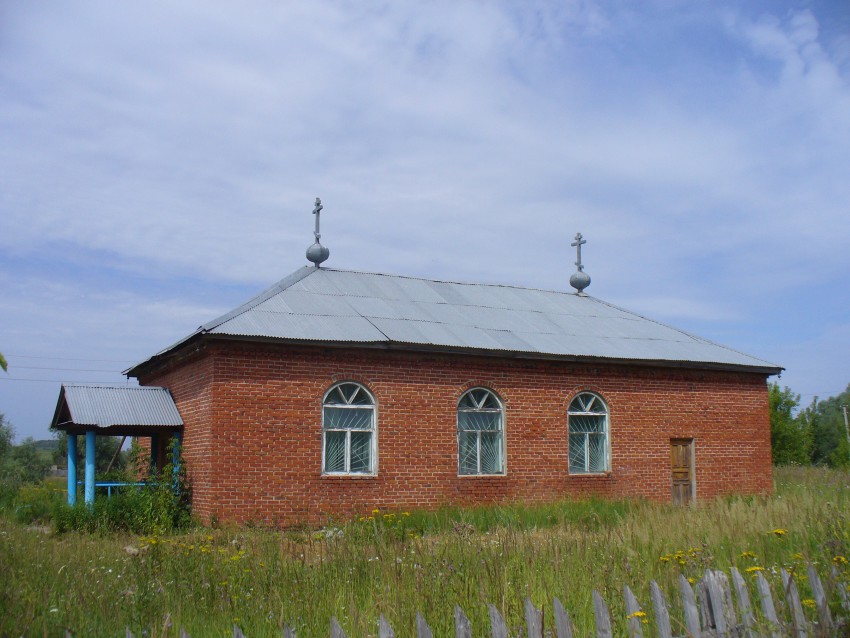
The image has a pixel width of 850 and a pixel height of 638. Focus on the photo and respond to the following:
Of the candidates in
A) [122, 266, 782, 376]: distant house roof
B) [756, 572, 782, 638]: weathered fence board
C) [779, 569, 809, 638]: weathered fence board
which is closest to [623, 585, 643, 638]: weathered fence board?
[756, 572, 782, 638]: weathered fence board

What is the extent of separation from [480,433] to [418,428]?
141 cm

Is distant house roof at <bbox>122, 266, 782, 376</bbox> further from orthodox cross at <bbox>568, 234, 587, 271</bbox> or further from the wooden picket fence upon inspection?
the wooden picket fence

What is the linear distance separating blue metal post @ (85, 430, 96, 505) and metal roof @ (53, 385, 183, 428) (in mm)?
453

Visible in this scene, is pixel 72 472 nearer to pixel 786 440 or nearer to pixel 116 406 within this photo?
pixel 116 406

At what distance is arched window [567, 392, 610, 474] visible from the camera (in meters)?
18.4

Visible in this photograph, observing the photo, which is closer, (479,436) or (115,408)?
(115,408)

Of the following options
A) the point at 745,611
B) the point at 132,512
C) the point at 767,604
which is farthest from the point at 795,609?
the point at 132,512

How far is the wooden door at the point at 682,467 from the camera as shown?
19547 mm

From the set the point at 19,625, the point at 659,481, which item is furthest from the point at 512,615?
the point at 659,481

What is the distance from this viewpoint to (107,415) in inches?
629

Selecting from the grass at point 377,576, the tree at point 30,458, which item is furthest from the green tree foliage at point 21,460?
the grass at point 377,576

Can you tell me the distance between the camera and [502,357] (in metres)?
17.5

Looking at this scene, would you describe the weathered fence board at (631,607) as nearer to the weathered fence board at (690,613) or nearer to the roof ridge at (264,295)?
the weathered fence board at (690,613)

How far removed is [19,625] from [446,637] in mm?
2660
